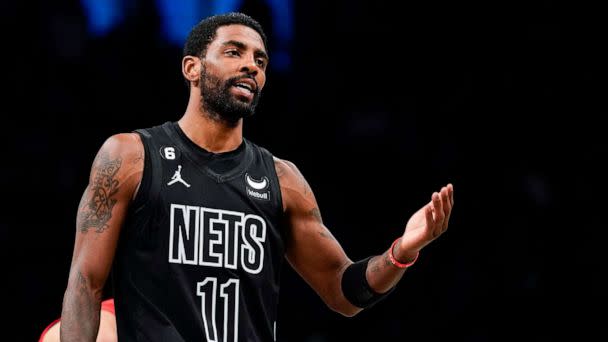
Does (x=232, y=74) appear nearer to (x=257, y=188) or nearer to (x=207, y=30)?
(x=207, y=30)

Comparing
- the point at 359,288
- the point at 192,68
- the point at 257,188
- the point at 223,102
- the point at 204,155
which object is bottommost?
the point at 359,288

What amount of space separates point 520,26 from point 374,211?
1646 millimetres

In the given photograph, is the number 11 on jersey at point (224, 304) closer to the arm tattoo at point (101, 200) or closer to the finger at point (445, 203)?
the arm tattoo at point (101, 200)

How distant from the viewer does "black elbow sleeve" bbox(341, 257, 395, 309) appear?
9.05 feet

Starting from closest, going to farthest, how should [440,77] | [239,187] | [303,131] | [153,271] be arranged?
[153,271] < [239,187] < [303,131] < [440,77]

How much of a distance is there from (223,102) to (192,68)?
210 mm

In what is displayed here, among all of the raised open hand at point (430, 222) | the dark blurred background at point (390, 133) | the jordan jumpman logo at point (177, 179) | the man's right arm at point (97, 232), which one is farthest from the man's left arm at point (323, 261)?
the dark blurred background at point (390, 133)

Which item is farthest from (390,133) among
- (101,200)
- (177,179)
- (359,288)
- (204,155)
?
(101,200)

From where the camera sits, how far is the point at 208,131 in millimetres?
2762

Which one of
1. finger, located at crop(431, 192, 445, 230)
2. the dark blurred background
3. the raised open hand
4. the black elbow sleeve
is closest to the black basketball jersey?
the black elbow sleeve

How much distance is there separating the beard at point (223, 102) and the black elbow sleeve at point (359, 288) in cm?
59

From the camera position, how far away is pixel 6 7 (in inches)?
186

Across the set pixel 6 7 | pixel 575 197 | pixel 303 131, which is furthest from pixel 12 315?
pixel 575 197

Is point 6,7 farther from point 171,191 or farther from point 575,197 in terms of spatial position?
point 575,197
